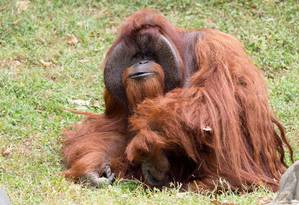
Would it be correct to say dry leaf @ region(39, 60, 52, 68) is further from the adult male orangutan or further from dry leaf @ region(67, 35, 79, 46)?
the adult male orangutan

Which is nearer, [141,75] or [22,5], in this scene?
[141,75]

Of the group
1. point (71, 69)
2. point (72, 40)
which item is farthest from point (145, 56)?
point (72, 40)

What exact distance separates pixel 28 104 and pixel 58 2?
6.83ft

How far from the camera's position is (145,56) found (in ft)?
18.4

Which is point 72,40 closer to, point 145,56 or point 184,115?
point 145,56

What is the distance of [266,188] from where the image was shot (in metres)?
5.24

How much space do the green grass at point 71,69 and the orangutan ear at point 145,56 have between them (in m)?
0.67

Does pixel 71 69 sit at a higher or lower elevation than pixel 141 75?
lower

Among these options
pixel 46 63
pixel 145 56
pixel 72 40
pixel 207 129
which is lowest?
pixel 207 129

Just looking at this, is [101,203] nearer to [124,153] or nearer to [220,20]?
[124,153]

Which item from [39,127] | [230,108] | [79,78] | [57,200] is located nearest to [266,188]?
[230,108]

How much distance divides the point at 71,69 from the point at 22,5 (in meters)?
1.24

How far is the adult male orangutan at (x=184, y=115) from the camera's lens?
17.3 feet

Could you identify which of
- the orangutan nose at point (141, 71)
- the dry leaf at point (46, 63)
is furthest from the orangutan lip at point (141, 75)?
the dry leaf at point (46, 63)
